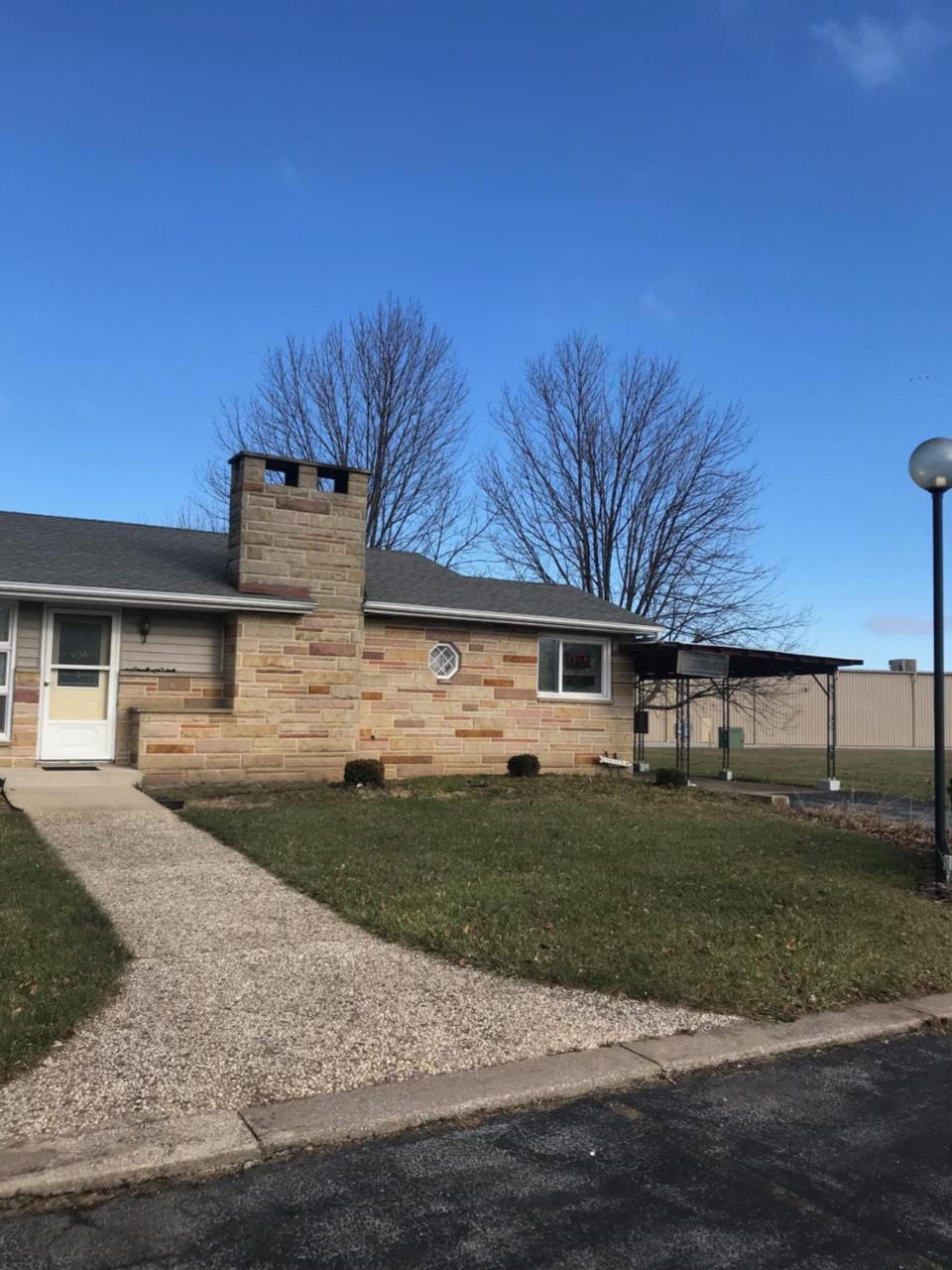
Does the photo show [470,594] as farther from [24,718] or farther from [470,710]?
[24,718]

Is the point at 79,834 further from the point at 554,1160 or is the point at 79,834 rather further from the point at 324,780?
the point at 554,1160

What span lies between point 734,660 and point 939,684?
10628 millimetres

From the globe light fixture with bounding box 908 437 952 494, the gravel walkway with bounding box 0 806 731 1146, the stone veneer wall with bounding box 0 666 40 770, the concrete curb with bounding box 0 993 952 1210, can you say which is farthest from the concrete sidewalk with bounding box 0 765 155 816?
the globe light fixture with bounding box 908 437 952 494

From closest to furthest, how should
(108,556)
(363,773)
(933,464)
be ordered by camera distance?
1. (933,464)
2. (363,773)
3. (108,556)

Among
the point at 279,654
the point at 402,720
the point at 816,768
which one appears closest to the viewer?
the point at 279,654

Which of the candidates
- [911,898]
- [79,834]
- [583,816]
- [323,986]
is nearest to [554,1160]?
[323,986]

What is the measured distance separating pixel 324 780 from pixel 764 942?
907 cm

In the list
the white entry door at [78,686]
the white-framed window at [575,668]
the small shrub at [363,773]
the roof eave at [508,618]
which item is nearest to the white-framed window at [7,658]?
the white entry door at [78,686]

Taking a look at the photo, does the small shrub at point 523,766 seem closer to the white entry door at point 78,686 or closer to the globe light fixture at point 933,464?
the white entry door at point 78,686

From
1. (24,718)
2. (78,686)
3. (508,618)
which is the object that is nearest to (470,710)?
(508,618)

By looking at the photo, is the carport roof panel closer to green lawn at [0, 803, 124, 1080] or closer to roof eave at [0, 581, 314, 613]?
roof eave at [0, 581, 314, 613]

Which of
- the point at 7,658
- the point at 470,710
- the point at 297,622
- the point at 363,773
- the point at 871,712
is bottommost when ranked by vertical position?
the point at 363,773

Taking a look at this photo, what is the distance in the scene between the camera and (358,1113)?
3.88 meters

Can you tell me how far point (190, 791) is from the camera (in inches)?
498
